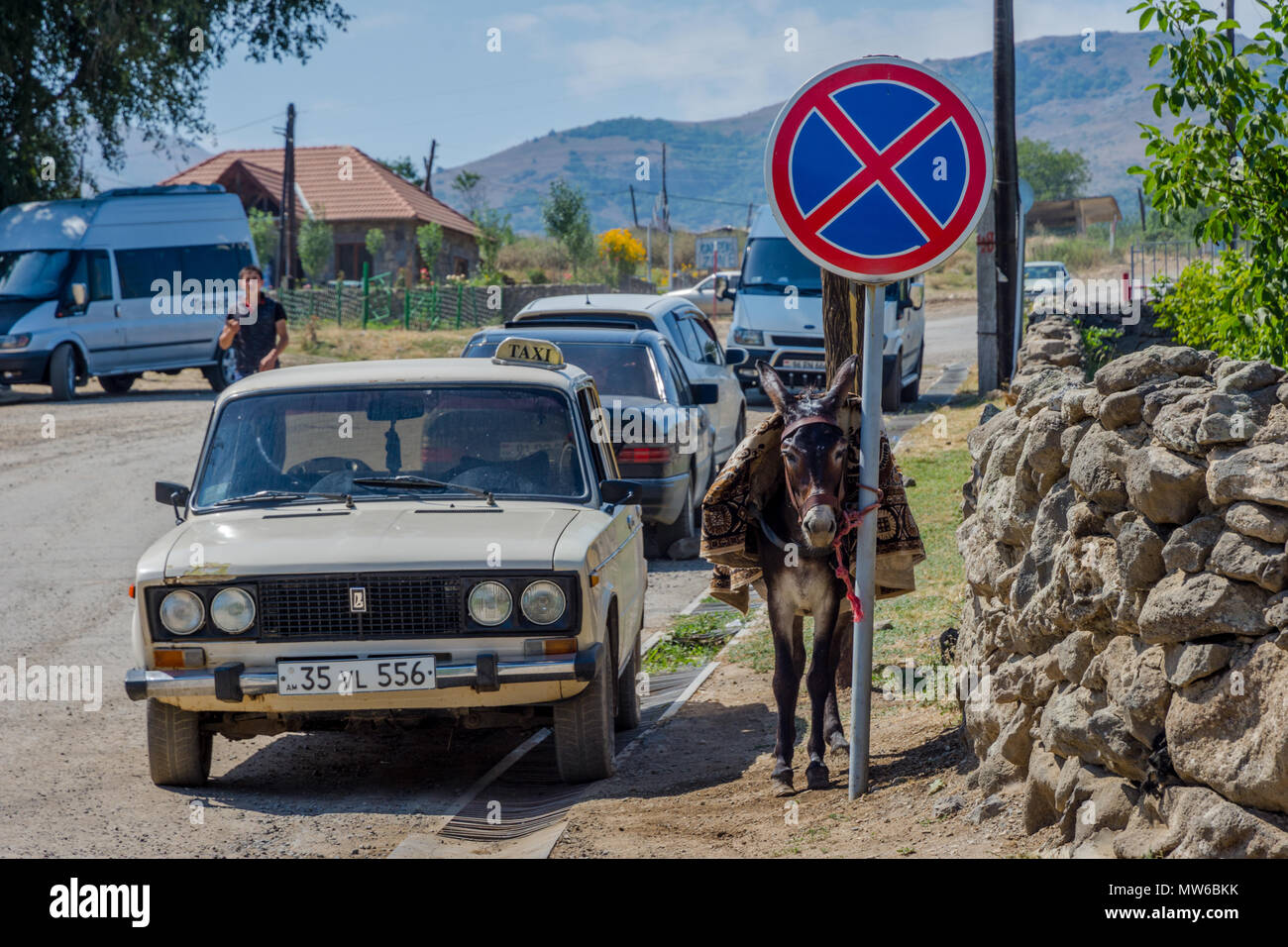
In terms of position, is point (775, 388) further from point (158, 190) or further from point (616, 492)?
point (158, 190)

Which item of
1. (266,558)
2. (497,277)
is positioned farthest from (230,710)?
(497,277)

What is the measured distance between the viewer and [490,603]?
237 inches

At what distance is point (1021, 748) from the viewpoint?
5000 millimetres

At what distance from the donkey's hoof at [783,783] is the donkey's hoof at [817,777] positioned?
8 cm

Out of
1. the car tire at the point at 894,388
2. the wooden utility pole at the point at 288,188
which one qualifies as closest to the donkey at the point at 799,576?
the car tire at the point at 894,388

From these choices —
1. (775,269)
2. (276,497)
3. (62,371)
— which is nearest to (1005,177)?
(775,269)

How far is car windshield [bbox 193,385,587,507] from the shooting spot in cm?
696

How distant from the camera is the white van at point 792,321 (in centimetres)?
2252

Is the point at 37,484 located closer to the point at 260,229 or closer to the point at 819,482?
the point at 819,482

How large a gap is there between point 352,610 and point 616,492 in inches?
61.1

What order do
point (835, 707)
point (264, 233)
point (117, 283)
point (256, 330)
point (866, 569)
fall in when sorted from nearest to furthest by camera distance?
1. point (866, 569)
2. point (835, 707)
3. point (256, 330)
4. point (117, 283)
5. point (264, 233)

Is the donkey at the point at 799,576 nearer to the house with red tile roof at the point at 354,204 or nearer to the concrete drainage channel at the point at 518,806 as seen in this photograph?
the concrete drainage channel at the point at 518,806

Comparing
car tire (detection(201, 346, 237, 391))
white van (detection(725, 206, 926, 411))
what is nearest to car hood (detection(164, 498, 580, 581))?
white van (detection(725, 206, 926, 411))
